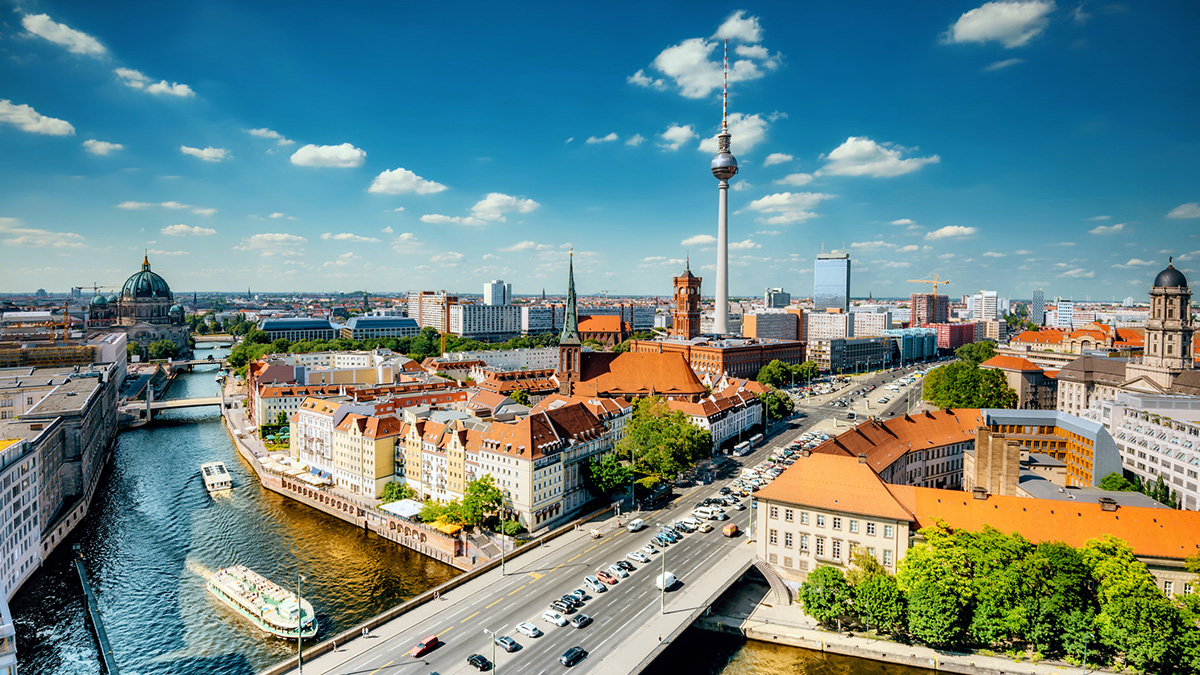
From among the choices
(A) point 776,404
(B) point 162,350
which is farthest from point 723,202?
(B) point 162,350

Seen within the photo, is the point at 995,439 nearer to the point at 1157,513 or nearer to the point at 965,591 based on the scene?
the point at 1157,513

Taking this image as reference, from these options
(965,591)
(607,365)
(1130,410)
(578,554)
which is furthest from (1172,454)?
(607,365)

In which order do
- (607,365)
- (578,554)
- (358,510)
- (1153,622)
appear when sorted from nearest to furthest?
(1153,622) < (578,554) < (358,510) < (607,365)

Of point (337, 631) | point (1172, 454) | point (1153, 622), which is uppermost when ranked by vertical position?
point (1172, 454)

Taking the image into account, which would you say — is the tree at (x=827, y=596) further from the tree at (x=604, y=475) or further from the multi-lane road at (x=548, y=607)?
the tree at (x=604, y=475)

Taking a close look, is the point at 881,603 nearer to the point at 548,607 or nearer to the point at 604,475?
the point at 548,607

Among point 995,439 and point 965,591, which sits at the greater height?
point 995,439
